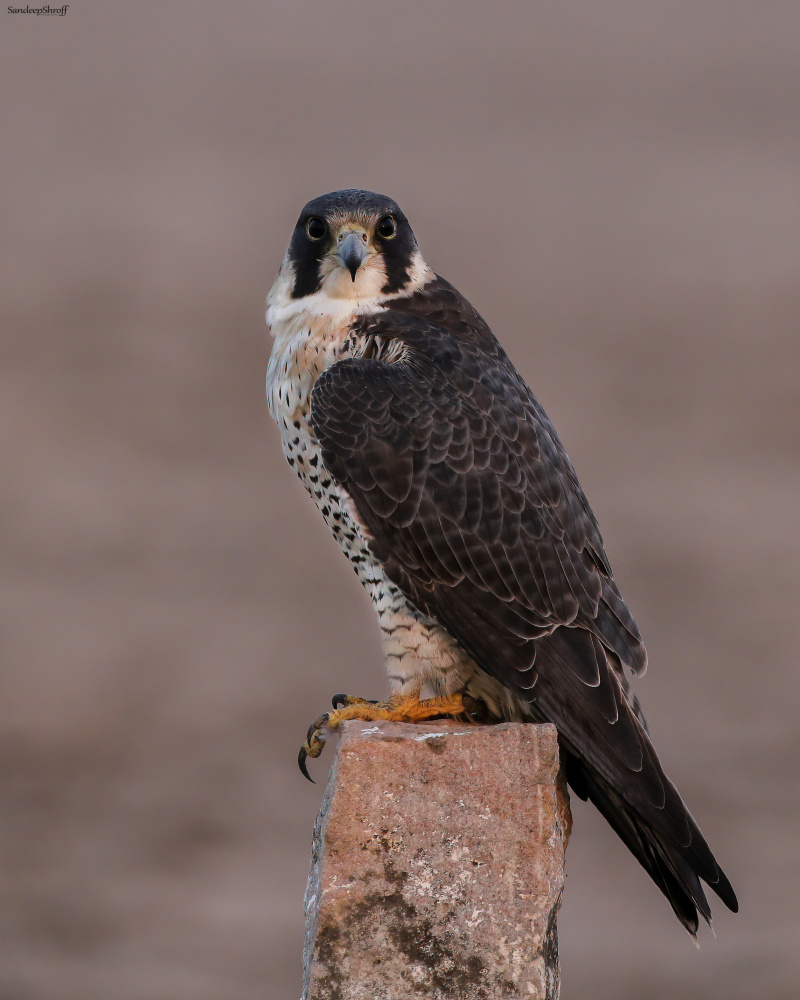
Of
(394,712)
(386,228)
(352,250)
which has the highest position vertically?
(386,228)

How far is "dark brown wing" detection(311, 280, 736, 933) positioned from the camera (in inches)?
141

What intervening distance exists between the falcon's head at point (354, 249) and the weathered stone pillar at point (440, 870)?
58.3 inches

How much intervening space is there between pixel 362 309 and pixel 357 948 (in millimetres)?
1918

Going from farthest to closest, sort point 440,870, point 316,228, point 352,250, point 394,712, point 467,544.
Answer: point 316,228 → point 352,250 → point 394,712 → point 467,544 → point 440,870

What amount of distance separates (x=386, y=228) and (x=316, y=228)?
225 mm

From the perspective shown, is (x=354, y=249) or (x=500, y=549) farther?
(x=354, y=249)

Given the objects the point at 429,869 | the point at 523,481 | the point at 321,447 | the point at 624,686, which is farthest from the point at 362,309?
the point at 429,869

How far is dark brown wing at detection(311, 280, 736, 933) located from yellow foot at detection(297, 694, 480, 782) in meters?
0.29

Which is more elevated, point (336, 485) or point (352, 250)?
point (352, 250)

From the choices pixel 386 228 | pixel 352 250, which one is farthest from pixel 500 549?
pixel 386 228

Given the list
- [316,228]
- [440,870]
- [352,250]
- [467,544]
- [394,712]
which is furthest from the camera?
[316,228]

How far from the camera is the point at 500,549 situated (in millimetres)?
3719

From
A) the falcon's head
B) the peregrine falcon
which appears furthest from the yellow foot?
the falcon's head

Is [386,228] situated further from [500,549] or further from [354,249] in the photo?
[500,549]
